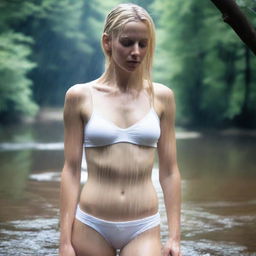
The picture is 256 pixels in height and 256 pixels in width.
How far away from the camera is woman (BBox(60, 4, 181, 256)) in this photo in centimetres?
248

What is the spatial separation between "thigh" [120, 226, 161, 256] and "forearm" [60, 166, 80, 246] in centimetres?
23

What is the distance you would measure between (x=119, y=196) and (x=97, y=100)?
38 cm

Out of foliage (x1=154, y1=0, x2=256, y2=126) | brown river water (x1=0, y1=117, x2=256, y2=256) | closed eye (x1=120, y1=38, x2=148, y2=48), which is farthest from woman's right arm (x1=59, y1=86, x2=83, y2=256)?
foliage (x1=154, y1=0, x2=256, y2=126)

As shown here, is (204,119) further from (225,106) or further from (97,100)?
(97,100)

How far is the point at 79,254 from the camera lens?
251 cm

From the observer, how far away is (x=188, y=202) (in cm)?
992

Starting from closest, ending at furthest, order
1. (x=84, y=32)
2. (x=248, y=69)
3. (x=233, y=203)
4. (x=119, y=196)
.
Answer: (x=119, y=196) → (x=233, y=203) → (x=248, y=69) → (x=84, y=32)

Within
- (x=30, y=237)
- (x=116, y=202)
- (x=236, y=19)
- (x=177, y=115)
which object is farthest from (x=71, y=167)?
(x=177, y=115)

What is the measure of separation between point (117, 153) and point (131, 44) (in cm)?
41

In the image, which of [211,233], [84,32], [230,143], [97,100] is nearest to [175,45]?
[230,143]

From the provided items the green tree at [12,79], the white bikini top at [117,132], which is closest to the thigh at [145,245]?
the white bikini top at [117,132]

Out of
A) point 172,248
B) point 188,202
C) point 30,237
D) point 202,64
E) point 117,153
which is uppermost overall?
point 117,153

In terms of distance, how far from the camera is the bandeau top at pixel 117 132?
2.46m

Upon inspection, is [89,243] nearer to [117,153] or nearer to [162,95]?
[117,153]
